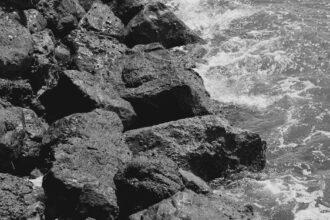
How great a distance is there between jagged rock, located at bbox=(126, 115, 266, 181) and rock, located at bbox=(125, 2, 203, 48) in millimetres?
5611

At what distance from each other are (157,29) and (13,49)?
5.46m

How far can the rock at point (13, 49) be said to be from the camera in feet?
44.5

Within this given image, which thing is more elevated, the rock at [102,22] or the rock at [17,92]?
the rock at [102,22]

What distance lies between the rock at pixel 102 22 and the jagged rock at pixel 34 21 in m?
1.23

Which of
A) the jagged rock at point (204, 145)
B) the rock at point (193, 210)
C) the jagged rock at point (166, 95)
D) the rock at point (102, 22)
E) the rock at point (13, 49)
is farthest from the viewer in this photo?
the rock at point (102, 22)

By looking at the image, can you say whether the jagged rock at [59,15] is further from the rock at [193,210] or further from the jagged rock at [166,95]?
the rock at [193,210]

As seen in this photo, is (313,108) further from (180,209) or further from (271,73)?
(180,209)

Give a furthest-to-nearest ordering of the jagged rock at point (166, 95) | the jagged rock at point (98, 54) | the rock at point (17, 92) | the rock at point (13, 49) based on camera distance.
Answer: the jagged rock at point (98, 54)
the rock at point (13, 49)
the jagged rock at point (166, 95)
the rock at point (17, 92)

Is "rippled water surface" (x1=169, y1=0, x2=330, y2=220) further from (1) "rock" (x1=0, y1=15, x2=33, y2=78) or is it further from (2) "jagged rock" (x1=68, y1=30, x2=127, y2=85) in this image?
(1) "rock" (x1=0, y1=15, x2=33, y2=78)

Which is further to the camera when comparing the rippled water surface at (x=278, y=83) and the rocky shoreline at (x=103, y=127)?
the rippled water surface at (x=278, y=83)

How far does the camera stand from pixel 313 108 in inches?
595

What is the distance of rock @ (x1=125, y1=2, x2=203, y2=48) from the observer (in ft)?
57.1

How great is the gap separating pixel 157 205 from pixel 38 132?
13.8 ft

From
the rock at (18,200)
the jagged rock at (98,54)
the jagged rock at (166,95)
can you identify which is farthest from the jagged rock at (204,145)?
the jagged rock at (98,54)
